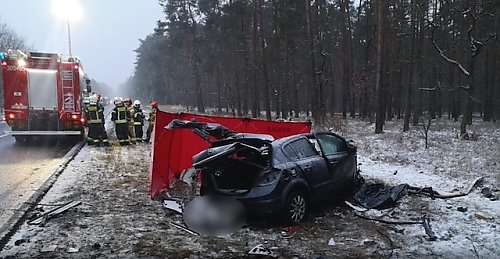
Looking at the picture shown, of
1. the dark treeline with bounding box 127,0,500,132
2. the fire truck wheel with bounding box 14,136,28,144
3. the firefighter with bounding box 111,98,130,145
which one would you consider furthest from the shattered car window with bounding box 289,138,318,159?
the fire truck wheel with bounding box 14,136,28,144

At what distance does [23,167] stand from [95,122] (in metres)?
5.09

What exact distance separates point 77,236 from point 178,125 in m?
2.54

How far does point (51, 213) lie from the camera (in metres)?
7.45

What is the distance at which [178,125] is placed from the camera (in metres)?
8.08

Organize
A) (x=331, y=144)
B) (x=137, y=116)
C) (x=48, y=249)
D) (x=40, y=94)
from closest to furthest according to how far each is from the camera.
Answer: (x=48, y=249)
(x=331, y=144)
(x=40, y=94)
(x=137, y=116)

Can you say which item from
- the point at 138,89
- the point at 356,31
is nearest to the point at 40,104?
the point at 356,31

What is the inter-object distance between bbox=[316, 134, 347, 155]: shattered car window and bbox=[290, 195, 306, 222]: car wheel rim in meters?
1.37

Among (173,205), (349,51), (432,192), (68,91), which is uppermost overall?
(349,51)

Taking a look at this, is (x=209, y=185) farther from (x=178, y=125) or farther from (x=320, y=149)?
(x=320, y=149)

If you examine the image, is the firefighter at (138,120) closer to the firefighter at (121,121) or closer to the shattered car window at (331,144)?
the firefighter at (121,121)

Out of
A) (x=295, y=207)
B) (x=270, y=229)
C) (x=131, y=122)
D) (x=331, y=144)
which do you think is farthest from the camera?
(x=131, y=122)

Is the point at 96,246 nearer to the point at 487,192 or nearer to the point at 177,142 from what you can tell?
the point at 177,142

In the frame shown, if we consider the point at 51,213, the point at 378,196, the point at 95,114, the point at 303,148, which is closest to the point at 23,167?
the point at 95,114

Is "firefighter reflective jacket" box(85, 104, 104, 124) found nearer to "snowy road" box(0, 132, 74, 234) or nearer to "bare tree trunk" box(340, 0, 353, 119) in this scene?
"snowy road" box(0, 132, 74, 234)
